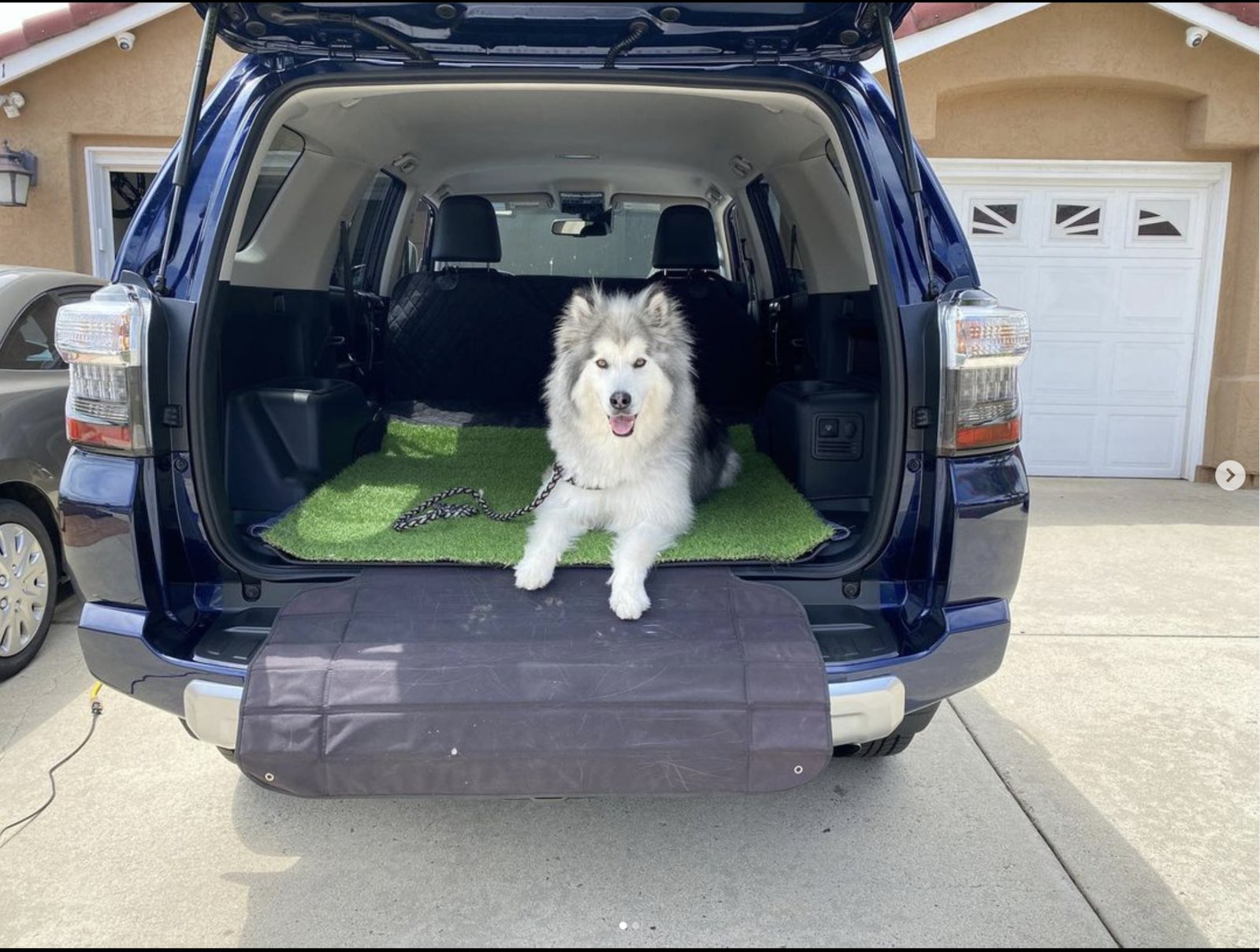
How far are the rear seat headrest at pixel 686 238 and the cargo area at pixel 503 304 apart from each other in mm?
14

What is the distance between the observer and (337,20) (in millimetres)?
2484

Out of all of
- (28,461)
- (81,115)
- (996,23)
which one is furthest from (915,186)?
(81,115)

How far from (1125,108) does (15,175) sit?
1120cm

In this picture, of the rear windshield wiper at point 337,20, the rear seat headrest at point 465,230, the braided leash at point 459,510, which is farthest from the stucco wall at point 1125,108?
the rear windshield wiper at point 337,20

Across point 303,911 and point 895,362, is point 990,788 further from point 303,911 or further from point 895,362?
point 303,911

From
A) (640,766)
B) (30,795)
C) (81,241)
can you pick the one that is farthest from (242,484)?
(81,241)

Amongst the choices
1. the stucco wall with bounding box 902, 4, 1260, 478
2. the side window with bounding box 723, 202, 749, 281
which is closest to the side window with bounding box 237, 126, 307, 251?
the side window with bounding box 723, 202, 749, 281

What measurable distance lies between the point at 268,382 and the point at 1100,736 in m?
3.91

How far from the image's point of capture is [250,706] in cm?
226

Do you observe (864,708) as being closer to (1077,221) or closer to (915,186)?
(915,186)

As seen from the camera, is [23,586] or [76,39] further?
[76,39]

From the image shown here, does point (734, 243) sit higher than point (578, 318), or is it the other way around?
point (734, 243)

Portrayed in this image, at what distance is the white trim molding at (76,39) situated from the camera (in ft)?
27.4

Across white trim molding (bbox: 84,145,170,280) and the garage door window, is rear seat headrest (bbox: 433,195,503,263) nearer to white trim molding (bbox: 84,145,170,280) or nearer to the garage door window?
white trim molding (bbox: 84,145,170,280)
